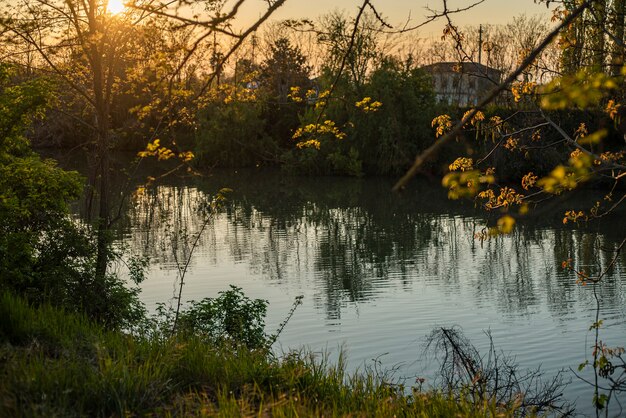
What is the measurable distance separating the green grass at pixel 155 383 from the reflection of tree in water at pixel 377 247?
8.16 metres

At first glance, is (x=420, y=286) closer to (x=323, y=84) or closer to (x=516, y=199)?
(x=516, y=199)

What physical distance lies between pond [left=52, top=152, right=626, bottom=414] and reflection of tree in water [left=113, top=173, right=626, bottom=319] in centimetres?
5

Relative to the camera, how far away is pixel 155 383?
18.7 feet

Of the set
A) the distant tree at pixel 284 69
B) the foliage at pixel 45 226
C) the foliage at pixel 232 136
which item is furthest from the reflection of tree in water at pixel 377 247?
the foliage at pixel 232 136

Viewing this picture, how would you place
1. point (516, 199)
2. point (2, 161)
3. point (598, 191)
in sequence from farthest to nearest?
point (598, 191) → point (2, 161) → point (516, 199)

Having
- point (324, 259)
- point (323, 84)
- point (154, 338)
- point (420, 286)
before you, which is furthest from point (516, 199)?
point (323, 84)

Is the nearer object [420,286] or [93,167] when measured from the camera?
[93,167]

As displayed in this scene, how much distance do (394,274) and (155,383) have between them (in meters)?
13.9

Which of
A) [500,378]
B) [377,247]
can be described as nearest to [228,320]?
[500,378]

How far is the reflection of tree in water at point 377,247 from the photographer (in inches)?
692

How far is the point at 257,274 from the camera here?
19281mm

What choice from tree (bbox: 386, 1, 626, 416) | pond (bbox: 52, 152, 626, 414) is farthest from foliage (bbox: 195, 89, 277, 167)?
tree (bbox: 386, 1, 626, 416)

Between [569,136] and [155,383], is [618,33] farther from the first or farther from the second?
[155,383]

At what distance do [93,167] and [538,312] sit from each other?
8.12 meters
